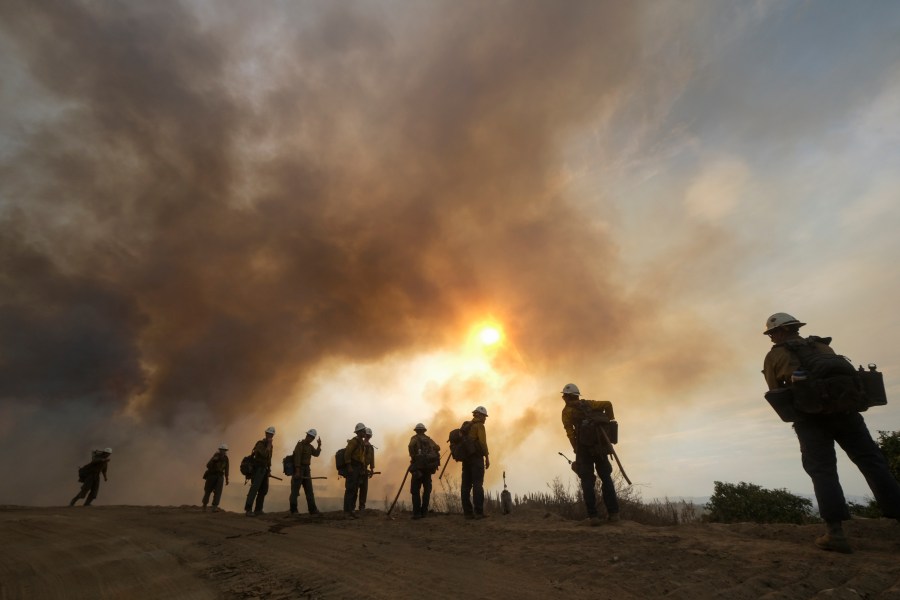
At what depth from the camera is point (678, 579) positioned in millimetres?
4613

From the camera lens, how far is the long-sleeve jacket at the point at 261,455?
1452 centimetres

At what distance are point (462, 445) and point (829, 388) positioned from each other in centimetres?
781

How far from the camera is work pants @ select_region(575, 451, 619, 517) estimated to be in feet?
27.2

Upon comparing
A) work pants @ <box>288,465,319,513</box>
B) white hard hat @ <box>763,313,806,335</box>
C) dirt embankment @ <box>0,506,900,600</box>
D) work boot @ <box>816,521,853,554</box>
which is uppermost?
white hard hat @ <box>763,313,806,335</box>

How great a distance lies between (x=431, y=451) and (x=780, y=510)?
881 cm

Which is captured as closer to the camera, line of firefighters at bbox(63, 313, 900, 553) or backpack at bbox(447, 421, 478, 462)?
line of firefighters at bbox(63, 313, 900, 553)

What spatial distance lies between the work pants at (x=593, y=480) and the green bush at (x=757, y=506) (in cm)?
511

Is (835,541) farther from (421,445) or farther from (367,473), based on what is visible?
(367,473)

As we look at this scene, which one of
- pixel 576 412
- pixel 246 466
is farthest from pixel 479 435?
pixel 246 466

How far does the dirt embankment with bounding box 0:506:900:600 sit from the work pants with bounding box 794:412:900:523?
469 millimetres

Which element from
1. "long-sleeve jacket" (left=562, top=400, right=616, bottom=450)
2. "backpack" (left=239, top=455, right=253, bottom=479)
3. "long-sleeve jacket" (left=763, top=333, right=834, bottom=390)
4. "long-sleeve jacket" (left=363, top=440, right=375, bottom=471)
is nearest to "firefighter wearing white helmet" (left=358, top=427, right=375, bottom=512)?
"long-sleeve jacket" (left=363, top=440, right=375, bottom=471)

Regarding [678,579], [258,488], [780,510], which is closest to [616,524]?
[678,579]

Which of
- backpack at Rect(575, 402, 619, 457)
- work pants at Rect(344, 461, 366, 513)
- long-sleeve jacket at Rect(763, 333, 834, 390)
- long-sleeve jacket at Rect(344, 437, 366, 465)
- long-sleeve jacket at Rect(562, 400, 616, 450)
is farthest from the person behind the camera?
long-sleeve jacket at Rect(344, 437, 366, 465)

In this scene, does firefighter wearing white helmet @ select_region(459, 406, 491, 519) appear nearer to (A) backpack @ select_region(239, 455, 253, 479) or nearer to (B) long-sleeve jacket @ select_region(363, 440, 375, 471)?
(B) long-sleeve jacket @ select_region(363, 440, 375, 471)
